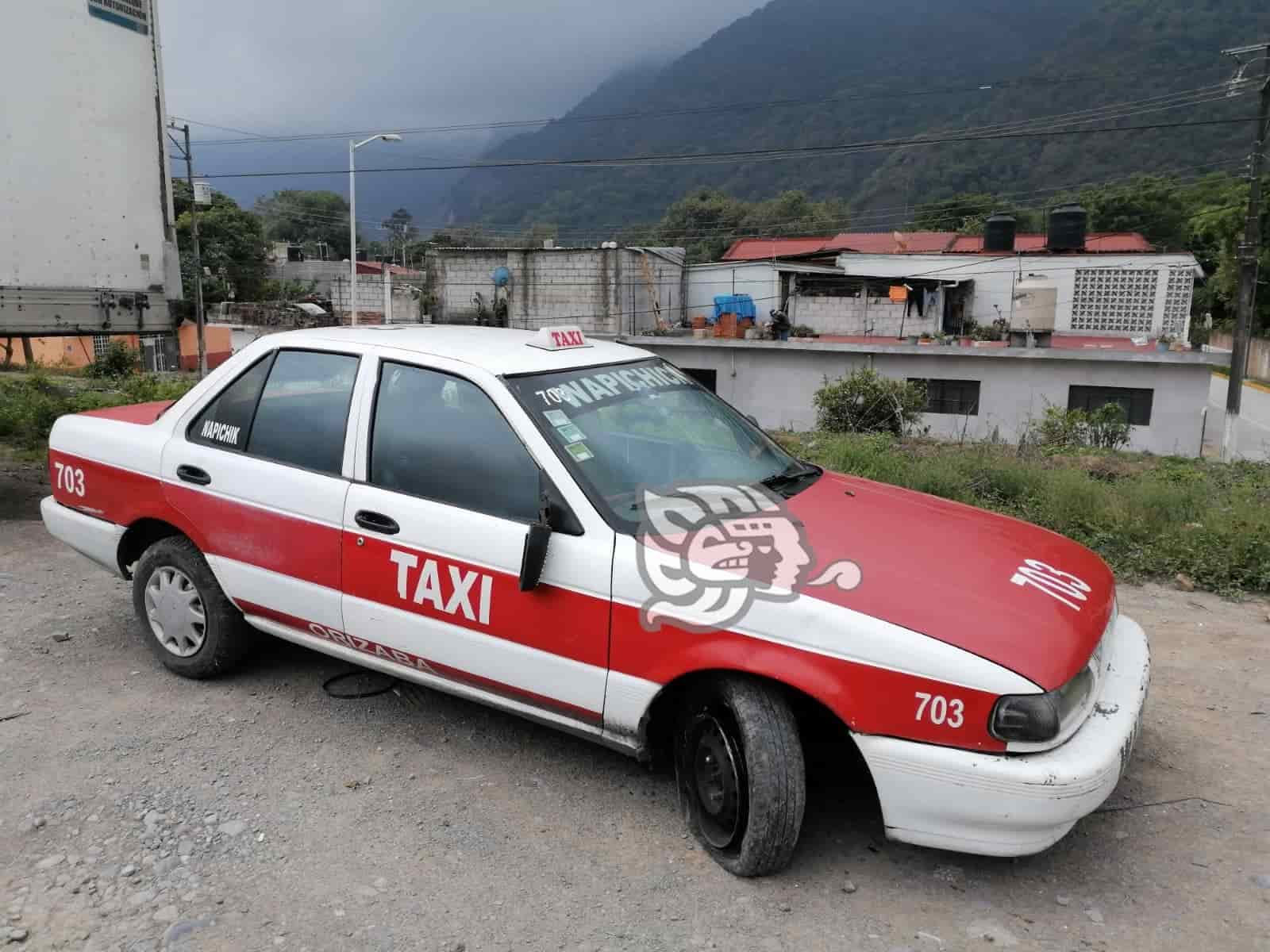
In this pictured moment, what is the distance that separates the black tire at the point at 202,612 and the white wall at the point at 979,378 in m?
20.0

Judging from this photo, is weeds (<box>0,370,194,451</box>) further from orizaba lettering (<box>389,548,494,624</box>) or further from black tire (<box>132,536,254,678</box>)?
orizaba lettering (<box>389,548,494,624</box>)

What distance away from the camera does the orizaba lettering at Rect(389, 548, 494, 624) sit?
3.27 m

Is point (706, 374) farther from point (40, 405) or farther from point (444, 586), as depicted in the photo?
point (444, 586)

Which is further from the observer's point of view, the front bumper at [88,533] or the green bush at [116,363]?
the green bush at [116,363]

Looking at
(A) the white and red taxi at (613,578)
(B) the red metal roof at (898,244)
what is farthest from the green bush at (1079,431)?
(B) the red metal roof at (898,244)

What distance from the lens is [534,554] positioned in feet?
10.0

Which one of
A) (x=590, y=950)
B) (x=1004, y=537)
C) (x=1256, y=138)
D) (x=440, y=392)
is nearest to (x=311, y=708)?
(x=440, y=392)

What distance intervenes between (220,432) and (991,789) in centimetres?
331

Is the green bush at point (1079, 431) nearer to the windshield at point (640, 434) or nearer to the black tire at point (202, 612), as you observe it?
the windshield at point (640, 434)

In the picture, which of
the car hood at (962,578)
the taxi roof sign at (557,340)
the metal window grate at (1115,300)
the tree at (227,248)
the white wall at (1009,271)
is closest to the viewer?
the car hood at (962,578)

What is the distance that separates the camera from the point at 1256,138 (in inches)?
1004

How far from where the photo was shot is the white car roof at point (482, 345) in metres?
3.64

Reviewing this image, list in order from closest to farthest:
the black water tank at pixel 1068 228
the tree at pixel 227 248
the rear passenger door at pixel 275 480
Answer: the rear passenger door at pixel 275 480
the black water tank at pixel 1068 228
the tree at pixel 227 248

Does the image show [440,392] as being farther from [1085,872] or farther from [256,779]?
[1085,872]
